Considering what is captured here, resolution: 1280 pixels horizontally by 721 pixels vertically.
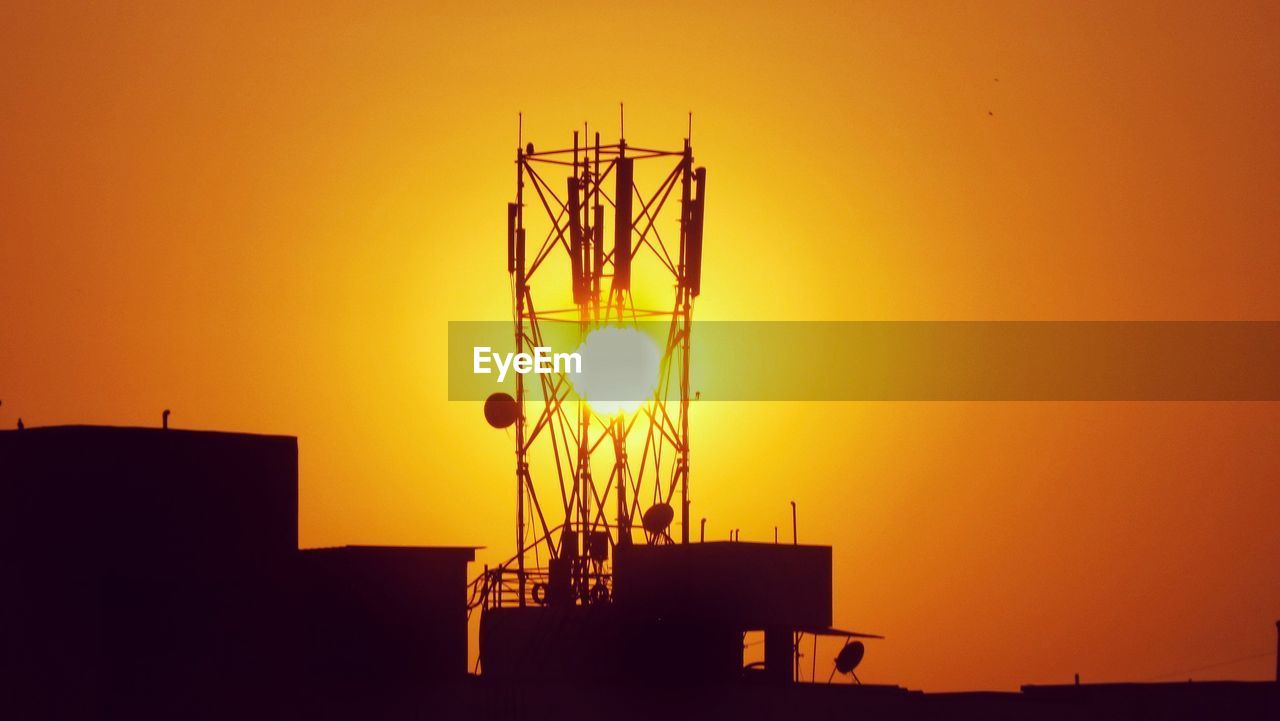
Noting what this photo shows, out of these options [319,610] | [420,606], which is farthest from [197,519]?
[420,606]

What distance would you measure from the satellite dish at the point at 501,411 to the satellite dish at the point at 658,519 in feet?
11.1

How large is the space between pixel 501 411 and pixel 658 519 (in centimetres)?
391

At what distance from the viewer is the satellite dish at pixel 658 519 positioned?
42531 mm

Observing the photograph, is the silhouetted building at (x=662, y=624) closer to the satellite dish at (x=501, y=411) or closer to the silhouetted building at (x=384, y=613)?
the silhouetted building at (x=384, y=613)

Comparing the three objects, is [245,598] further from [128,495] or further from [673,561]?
[673,561]

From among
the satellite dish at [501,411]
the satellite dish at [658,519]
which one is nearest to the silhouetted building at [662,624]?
the satellite dish at [658,519]

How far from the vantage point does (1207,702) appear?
38906 mm

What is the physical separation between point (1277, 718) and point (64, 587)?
862 inches

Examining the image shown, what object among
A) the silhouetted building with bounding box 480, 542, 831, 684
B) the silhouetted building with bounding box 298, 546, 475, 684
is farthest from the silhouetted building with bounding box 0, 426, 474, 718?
the silhouetted building with bounding box 480, 542, 831, 684

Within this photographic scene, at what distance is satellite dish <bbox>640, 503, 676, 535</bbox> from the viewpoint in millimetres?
42531

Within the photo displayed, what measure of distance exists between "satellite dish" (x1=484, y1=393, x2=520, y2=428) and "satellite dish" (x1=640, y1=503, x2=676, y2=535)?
11.1 ft

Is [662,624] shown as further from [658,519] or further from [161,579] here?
[161,579]

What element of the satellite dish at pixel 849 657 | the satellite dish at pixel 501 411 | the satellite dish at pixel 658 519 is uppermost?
the satellite dish at pixel 501 411

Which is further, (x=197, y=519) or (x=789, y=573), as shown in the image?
(x=789, y=573)
